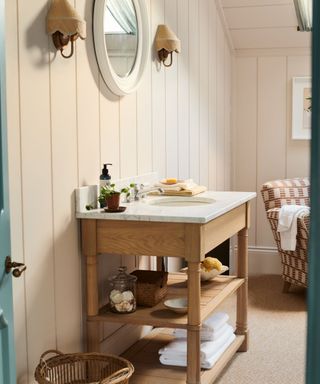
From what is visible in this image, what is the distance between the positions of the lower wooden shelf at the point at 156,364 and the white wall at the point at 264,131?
2167mm

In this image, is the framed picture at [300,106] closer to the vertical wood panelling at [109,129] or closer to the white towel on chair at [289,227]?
the white towel on chair at [289,227]

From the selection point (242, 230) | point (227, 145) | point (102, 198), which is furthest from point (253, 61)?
point (102, 198)

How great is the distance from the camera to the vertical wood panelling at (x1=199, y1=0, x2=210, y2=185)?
190 inches

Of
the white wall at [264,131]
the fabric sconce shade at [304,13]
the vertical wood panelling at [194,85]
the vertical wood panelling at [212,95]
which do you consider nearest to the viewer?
the fabric sconce shade at [304,13]

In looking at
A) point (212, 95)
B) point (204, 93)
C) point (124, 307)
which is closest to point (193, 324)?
point (124, 307)

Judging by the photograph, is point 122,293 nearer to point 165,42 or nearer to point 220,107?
point 165,42

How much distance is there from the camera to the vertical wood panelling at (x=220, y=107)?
17.5 ft

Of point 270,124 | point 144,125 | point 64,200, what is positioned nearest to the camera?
point 64,200

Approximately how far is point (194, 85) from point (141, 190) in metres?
1.42

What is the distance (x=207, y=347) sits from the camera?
330 centimetres

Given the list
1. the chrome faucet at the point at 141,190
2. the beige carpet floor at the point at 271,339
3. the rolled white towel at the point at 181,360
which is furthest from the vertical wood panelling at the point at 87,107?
the beige carpet floor at the point at 271,339

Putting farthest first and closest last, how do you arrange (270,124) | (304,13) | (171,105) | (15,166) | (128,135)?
(270,124)
(304,13)
(171,105)
(128,135)
(15,166)

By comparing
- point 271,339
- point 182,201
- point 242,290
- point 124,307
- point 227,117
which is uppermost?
point 227,117

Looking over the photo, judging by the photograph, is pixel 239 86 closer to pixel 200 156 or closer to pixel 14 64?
pixel 200 156
